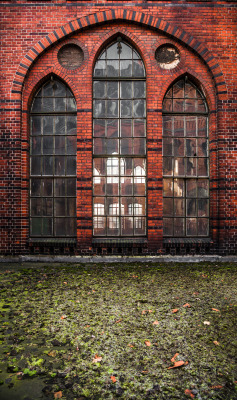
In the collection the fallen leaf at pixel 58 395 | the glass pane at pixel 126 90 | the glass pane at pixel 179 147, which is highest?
the glass pane at pixel 126 90

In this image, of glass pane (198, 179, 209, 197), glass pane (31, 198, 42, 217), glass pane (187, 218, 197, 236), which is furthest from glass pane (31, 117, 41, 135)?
glass pane (187, 218, 197, 236)

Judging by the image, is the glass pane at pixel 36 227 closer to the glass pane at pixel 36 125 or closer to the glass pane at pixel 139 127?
the glass pane at pixel 36 125

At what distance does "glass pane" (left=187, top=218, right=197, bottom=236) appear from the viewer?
24.0ft

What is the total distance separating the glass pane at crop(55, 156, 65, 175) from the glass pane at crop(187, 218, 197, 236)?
12.6 feet

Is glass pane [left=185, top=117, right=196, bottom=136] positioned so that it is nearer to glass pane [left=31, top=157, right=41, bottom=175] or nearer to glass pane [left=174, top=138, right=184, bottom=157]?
glass pane [left=174, top=138, right=184, bottom=157]

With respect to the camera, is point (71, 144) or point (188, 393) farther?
point (71, 144)

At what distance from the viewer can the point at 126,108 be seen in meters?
7.30

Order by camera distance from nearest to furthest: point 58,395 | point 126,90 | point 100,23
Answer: point 58,395, point 100,23, point 126,90

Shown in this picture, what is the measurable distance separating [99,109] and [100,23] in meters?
2.24

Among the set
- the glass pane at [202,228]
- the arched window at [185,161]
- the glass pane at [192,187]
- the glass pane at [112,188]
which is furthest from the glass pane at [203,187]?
the glass pane at [112,188]

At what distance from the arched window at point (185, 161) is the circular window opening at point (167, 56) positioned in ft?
1.74

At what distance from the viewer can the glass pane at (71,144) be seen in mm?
7297

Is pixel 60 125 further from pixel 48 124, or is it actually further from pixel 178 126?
pixel 178 126

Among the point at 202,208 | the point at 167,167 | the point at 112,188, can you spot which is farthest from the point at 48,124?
the point at 202,208
